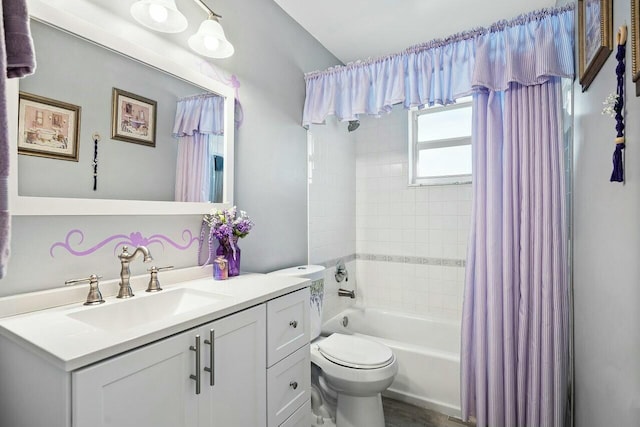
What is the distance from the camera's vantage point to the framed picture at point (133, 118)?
1.26 meters

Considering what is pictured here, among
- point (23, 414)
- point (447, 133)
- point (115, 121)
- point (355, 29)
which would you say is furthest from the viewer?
point (447, 133)

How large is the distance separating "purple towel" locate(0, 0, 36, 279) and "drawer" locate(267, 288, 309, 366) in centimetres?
81

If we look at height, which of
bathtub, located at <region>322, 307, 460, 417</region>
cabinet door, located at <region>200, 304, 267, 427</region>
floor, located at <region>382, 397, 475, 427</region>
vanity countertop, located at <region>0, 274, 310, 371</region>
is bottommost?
floor, located at <region>382, 397, 475, 427</region>

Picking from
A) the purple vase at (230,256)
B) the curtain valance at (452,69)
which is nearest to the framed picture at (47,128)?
the purple vase at (230,256)

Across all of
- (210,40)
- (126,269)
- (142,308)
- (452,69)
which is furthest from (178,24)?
(452,69)

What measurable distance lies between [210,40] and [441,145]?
2.15m

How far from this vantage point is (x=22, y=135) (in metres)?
1.02

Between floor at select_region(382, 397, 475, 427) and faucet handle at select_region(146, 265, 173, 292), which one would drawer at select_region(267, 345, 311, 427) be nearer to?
faucet handle at select_region(146, 265, 173, 292)

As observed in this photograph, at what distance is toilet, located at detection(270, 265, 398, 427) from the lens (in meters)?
1.77

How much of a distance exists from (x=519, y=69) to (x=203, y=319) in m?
1.85

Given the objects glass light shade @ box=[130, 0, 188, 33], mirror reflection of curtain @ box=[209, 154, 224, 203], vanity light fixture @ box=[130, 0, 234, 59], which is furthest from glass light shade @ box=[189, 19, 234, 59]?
mirror reflection of curtain @ box=[209, 154, 224, 203]

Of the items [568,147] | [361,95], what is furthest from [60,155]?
[568,147]

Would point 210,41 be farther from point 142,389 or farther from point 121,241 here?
point 142,389

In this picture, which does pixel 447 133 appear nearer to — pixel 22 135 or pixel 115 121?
pixel 115 121
